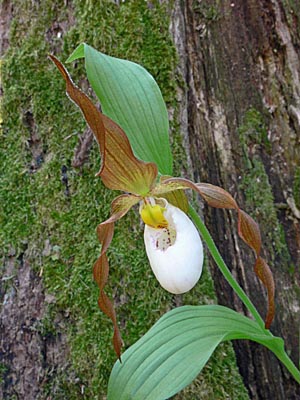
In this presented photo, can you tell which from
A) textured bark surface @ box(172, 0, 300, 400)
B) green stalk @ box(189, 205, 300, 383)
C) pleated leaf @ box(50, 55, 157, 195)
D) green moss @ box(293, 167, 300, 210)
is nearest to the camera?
pleated leaf @ box(50, 55, 157, 195)

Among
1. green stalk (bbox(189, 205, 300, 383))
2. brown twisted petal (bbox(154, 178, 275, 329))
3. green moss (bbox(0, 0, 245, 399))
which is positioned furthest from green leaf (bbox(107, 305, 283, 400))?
green moss (bbox(0, 0, 245, 399))

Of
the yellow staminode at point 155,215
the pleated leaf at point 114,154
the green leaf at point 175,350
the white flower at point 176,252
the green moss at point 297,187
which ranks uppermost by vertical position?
the pleated leaf at point 114,154

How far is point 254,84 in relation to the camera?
174cm

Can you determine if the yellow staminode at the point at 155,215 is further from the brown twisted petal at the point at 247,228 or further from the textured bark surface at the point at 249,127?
the textured bark surface at the point at 249,127

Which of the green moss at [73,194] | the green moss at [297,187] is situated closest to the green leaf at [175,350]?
the green moss at [73,194]

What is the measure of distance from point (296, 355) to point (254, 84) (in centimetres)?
92

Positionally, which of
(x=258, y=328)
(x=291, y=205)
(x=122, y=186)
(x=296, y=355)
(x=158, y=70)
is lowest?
(x=296, y=355)

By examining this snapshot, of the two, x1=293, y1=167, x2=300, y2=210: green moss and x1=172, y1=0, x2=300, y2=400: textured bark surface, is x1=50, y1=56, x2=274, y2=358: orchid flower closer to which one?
x1=172, y1=0, x2=300, y2=400: textured bark surface

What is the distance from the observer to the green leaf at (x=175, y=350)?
98 cm

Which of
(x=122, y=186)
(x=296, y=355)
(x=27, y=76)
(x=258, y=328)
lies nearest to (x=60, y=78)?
(x=27, y=76)

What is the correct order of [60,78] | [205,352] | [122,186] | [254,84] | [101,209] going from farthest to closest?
[254,84] < [60,78] < [101,209] < [122,186] < [205,352]

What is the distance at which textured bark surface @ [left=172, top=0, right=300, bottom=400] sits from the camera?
5.00 feet

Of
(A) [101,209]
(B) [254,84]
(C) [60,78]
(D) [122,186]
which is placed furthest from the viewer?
(B) [254,84]

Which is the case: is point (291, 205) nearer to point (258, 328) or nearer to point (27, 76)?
point (258, 328)
